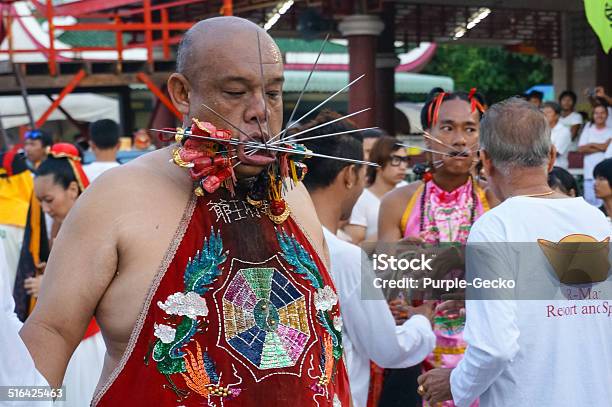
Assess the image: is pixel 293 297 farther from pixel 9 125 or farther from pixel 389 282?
pixel 9 125

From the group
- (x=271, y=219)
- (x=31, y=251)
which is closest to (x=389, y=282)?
(x=271, y=219)

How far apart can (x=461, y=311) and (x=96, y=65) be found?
9.27 m

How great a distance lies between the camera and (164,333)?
7.54 feet

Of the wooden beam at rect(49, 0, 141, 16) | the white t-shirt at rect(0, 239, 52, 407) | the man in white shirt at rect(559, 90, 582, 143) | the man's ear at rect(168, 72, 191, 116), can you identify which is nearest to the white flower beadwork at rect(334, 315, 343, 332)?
the man's ear at rect(168, 72, 191, 116)

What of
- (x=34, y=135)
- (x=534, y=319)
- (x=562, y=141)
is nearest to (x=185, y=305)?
(x=534, y=319)

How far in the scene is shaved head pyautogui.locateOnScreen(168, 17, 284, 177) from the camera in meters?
2.38

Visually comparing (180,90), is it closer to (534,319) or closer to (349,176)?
(534,319)

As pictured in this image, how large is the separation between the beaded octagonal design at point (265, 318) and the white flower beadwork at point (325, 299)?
0.05 metres

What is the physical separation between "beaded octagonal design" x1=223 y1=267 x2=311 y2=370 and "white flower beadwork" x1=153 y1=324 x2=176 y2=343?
129mm

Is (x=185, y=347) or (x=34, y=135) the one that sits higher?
(x=185, y=347)

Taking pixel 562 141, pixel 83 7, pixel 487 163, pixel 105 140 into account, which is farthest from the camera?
pixel 83 7

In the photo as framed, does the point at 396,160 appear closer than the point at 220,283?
No

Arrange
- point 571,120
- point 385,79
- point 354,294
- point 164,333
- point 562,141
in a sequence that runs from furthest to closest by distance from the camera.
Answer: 1. point 385,79
2. point 571,120
3. point 562,141
4. point 354,294
5. point 164,333

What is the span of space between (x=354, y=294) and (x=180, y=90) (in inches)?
56.3
